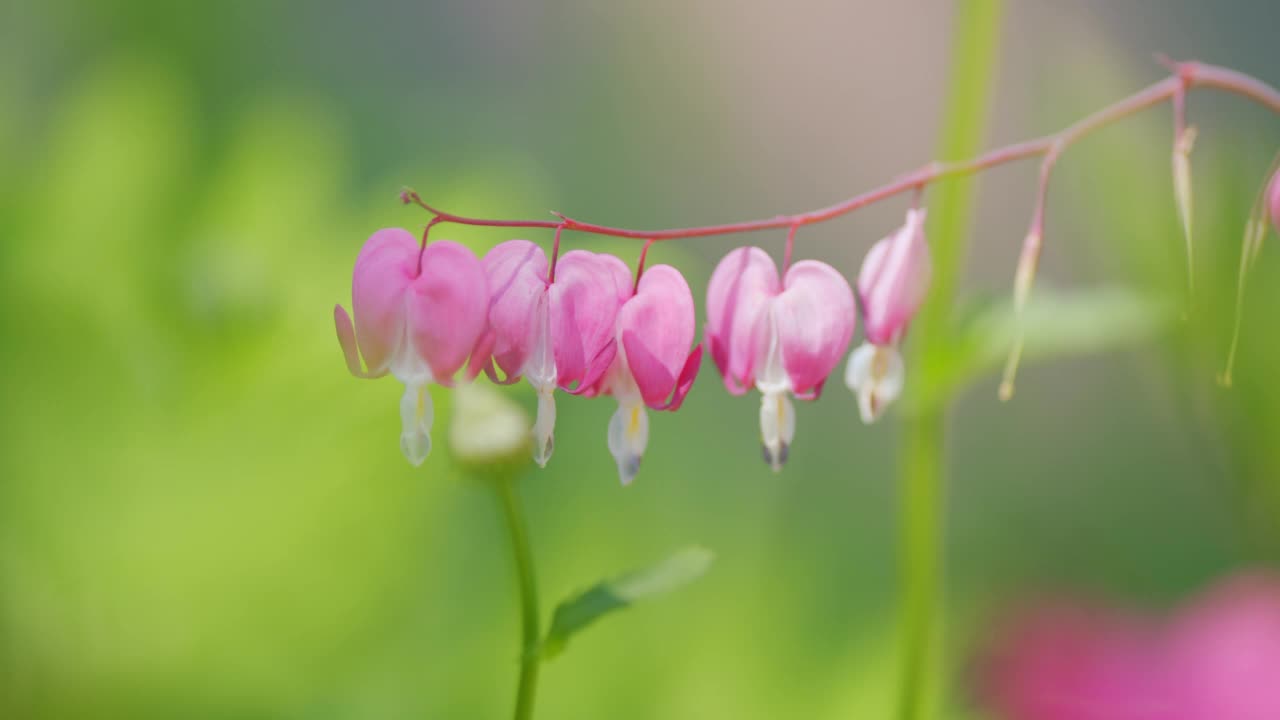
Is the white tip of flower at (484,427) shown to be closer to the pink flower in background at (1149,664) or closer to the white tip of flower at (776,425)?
the white tip of flower at (776,425)

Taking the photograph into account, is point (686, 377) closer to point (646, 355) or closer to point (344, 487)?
point (646, 355)

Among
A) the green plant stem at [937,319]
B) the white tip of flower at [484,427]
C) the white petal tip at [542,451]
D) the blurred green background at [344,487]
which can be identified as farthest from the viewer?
Result: the blurred green background at [344,487]

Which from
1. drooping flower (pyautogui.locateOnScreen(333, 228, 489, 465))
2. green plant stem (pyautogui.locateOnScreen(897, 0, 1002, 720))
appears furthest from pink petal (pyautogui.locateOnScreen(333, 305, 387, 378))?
green plant stem (pyautogui.locateOnScreen(897, 0, 1002, 720))

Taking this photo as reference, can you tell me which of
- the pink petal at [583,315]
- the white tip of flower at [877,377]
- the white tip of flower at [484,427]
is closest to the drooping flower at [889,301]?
the white tip of flower at [877,377]

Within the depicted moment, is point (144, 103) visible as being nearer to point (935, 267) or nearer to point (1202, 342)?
point (935, 267)

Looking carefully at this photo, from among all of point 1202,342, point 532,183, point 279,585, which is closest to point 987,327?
point 1202,342

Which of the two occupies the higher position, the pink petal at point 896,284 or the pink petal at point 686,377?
the pink petal at point 896,284
